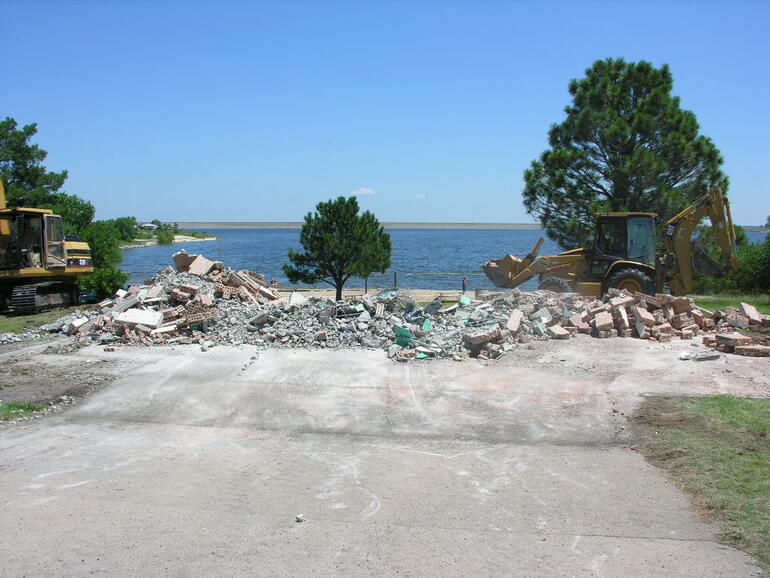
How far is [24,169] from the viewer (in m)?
37.6

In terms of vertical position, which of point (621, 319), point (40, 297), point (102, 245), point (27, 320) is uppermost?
point (102, 245)

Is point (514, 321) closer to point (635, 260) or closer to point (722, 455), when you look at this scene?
point (635, 260)

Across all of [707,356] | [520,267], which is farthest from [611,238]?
[707,356]

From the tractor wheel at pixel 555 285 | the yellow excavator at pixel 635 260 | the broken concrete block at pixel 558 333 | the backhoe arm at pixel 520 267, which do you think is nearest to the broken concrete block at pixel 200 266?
the backhoe arm at pixel 520 267

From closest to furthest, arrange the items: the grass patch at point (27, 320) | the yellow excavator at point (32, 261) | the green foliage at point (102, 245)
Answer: the grass patch at point (27, 320)
the yellow excavator at point (32, 261)
the green foliage at point (102, 245)

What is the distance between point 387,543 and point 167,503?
2.27 metres

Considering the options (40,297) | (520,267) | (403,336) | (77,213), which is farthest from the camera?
(77,213)

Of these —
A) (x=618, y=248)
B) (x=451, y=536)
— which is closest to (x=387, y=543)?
(x=451, y=536)

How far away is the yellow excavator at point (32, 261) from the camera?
63.9ft

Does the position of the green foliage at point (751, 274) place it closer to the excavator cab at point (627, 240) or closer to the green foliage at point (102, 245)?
the excavator cab at point (627, 240)

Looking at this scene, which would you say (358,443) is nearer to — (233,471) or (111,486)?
(233,471)

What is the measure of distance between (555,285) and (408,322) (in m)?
5.96

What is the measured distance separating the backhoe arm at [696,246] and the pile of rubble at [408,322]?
3301 mm

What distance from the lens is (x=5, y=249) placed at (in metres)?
19.9
